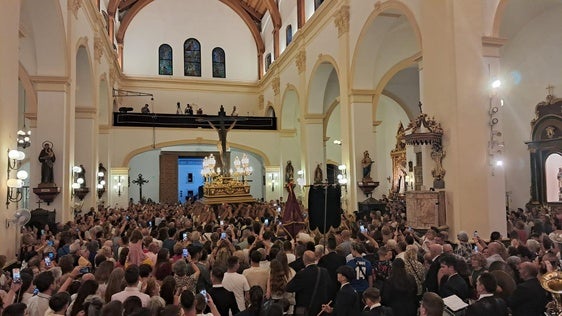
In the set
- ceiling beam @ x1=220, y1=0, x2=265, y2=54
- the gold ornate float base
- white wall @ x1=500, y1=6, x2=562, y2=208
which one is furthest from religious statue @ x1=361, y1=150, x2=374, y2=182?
ceiling beam @ x1=220, y1=0, x2=265, y2=54

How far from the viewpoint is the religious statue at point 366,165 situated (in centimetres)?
1602

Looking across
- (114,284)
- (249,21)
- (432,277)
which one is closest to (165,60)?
(249,21)

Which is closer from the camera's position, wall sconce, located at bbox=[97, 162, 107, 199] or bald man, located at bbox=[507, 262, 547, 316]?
bald man, located at bbox=[507, 262, 547, 316]

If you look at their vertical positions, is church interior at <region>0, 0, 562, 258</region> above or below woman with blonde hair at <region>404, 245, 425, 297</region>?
above

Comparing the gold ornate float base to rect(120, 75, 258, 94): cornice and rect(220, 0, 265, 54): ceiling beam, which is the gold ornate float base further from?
rect(220, 0, 265, 54): ceiling beam

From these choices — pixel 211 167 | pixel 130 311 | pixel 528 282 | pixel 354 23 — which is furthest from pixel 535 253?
pixel 211 167

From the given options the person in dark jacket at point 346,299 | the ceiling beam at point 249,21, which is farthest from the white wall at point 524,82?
the ceiling beam at point 249,21

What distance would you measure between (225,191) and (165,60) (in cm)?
1560

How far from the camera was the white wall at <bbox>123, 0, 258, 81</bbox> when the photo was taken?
99.4 feet

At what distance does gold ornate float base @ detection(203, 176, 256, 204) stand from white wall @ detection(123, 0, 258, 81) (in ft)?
47.2

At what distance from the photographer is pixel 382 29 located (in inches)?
595

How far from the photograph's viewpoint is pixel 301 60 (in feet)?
72.5

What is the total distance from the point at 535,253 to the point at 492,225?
3876 mm

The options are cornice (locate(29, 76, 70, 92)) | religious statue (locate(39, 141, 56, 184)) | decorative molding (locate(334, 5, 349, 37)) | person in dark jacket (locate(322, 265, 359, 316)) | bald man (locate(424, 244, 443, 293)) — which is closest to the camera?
person in dark jacket (locate(322, 265, 359, 316))
